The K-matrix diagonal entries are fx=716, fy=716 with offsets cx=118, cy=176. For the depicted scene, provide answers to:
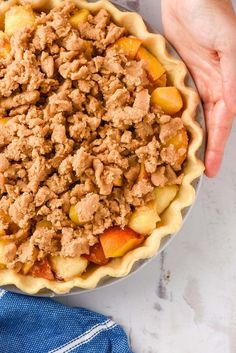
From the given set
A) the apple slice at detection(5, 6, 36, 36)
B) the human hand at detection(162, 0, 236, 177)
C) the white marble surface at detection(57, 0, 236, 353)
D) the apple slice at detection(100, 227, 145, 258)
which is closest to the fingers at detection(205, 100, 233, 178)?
the human hand at detection(162, 0, 236, 177)

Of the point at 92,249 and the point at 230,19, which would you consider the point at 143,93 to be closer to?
the point at 230,19

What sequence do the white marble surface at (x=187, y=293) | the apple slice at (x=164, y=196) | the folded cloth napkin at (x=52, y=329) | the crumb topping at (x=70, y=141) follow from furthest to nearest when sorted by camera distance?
1. the white marble surface at (x=187, y=293)
2. the folded cloth napkin at (x=52, y=329)
3. the apple slice at (x=164, y=196)
4. the crumb topping at (x=70, y=141)

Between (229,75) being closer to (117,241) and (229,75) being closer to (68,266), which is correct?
(117,241)

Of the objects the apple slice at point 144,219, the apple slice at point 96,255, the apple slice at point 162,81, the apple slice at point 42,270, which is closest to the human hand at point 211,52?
the apple slice at point 162,81

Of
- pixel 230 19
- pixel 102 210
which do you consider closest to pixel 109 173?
pixel 102 210

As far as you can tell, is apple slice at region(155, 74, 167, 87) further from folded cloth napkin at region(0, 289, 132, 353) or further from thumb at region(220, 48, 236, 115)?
folded cloth napkin at region(0, 289, 132, 353)

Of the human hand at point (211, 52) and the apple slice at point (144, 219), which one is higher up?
the human hand at point (211, 52)

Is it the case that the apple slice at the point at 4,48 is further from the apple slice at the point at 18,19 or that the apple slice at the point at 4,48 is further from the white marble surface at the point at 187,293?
the white marble surface at the point at 187,293
